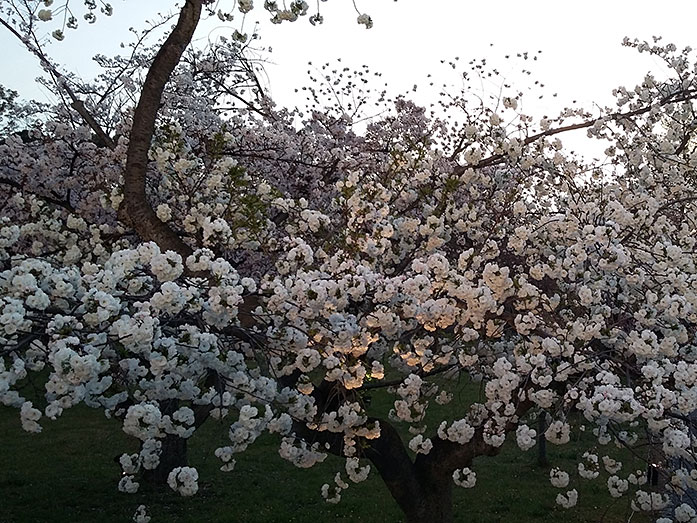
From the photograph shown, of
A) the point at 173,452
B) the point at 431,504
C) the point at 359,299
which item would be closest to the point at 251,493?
the point at 173,452

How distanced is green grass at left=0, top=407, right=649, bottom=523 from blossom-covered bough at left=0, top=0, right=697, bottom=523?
3067 mm

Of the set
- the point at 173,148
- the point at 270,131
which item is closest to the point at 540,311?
the point at 173,148

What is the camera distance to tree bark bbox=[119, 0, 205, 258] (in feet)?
17.0

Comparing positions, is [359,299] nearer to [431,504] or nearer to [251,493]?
[431,504]

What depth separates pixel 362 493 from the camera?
430 inches

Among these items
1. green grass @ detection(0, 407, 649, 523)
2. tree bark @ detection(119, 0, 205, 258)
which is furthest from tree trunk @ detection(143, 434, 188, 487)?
tree bark @ detection(119, 0, 205, 258)

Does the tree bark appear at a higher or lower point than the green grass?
higher

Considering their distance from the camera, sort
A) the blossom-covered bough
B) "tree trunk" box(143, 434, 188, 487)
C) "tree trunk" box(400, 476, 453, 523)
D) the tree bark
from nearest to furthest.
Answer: the blossom-covered bough < the tree bark < "tree trunk" box(400, 476, 453, 523) < "tree trunk" box(143, 434, 188, 487)

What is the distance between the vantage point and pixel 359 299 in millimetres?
4742

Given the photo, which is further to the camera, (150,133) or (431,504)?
(431,504)

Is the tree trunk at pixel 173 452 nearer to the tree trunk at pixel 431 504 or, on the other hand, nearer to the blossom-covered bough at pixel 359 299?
the blossom-covered bough at pixel 359 299

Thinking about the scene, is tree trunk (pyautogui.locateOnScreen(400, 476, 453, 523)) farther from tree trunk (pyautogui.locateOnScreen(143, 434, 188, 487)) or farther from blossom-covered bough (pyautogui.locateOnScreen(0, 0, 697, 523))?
tree trunk (pyautogui.locateOnScreen(143, 434, 188, 487))

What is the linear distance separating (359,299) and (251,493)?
742 centimetres

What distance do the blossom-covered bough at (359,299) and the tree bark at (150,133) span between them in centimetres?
2
